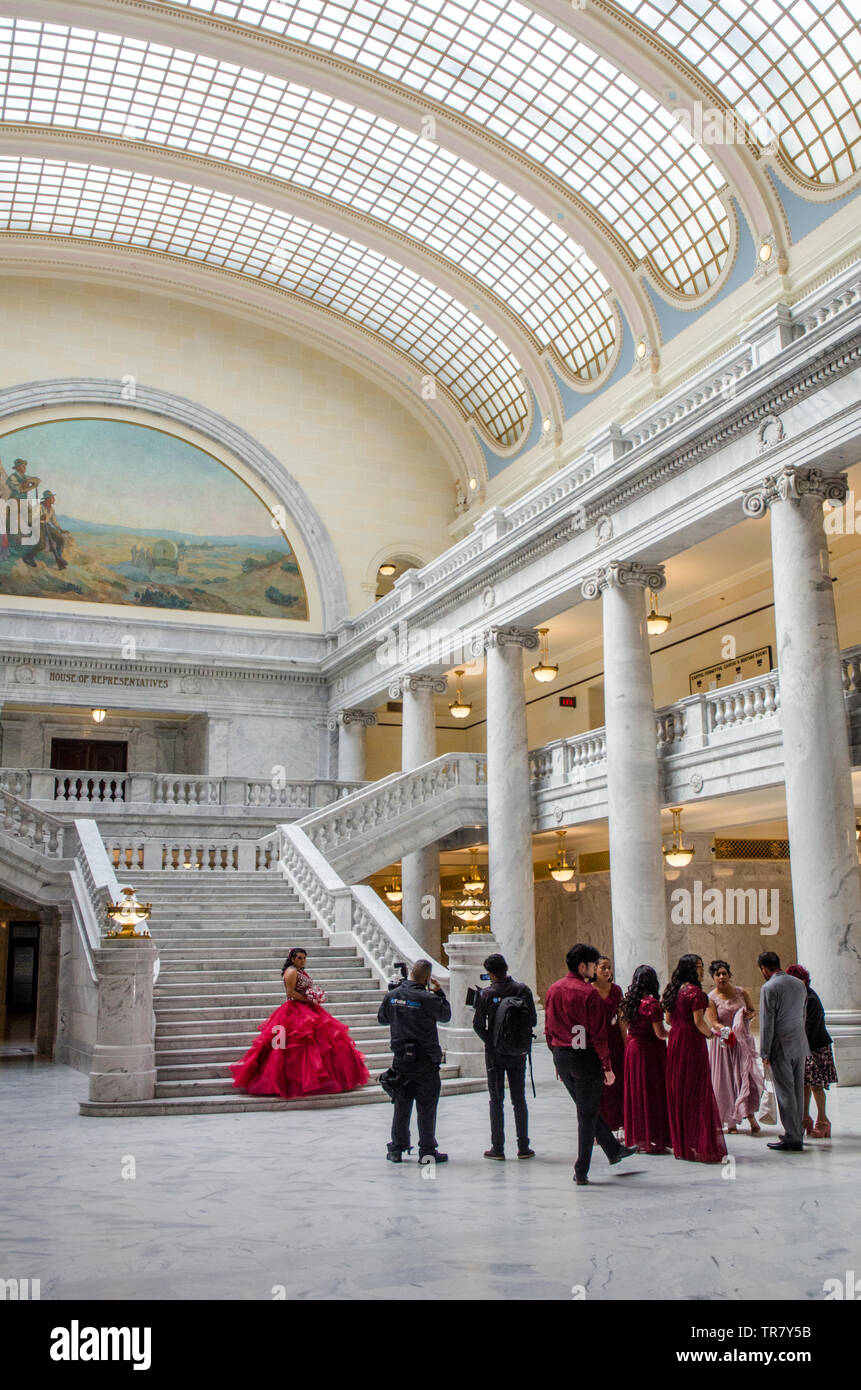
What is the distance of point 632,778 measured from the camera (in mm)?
18047

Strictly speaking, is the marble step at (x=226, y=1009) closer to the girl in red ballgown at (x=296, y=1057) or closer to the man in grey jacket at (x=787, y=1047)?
the girl in red ballgown at (x=296, y=1057)

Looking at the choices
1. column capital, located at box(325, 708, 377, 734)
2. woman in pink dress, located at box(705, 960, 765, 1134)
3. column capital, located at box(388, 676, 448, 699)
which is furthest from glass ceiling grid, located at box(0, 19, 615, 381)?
woman in pink dress, located at box(705, 960, 765, 1134)

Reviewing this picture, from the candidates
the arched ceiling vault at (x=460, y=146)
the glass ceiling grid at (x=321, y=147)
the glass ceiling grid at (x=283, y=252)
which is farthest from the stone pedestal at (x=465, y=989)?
the glass ceiling grid at (x=283, y=252)

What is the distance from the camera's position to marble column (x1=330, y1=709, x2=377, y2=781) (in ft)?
97.4

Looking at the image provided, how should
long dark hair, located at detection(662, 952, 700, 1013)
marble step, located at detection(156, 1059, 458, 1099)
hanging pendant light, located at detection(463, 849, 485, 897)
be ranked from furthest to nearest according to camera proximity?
hanging pendant light, located at detection(463, 849, 485, 897)
marble step, located at detection(156, 1059, 458, 1099)
long dark hair, located at detection(662, 952, 700, 1013)

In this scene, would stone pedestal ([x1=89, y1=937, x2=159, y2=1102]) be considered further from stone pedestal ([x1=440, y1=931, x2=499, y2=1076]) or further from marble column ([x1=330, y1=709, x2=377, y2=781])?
marble column ([x1=330, y1=709, x2=377, y2=781])

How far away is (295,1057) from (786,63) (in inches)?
679

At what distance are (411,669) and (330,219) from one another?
10742 mm

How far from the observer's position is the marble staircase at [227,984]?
12.6 meters

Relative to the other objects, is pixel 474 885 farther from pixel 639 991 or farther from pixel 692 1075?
pixel 692 1075

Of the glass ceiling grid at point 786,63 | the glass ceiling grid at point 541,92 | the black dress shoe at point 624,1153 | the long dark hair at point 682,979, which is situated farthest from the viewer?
the glass ceiling grid at point 541,92

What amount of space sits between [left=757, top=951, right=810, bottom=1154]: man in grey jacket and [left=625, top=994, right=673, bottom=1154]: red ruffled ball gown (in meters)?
0.82

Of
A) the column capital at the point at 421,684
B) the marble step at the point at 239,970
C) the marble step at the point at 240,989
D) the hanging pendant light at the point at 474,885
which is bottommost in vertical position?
the marble step at the point at 240,989

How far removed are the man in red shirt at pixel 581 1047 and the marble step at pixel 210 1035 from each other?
19.4ft
